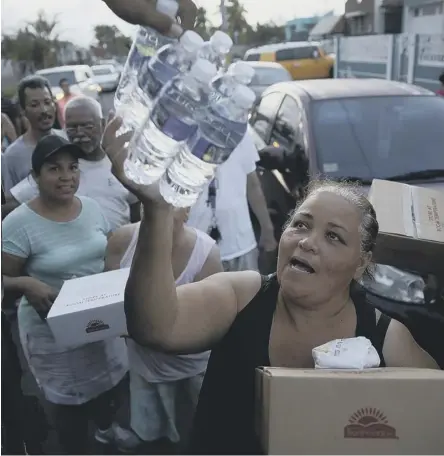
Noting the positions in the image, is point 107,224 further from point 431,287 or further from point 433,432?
point 433,432

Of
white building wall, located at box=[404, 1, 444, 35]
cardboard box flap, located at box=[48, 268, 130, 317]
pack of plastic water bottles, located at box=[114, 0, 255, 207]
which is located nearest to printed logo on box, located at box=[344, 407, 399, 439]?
pack of plastic water bottles, located at box=[114, 0, 255, 207]

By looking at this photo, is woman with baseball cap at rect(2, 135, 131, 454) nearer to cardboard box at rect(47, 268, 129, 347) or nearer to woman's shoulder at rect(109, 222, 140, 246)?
woman's shoulder at rect(109, 222, 140, 246)

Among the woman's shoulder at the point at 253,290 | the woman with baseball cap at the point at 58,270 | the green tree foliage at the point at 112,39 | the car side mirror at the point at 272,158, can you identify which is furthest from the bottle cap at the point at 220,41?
the car side mirror at the point at 272,158

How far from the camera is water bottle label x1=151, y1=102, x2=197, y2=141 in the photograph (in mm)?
1257

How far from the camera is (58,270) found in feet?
7.91

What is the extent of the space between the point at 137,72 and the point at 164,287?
0.62m

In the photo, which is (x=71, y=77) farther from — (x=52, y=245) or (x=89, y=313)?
(x=89, y=313)

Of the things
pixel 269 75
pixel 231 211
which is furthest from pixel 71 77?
pixel 231 211

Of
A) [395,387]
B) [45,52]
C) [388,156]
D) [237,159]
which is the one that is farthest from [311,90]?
[395,387]

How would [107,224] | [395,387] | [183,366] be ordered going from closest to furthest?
[395,387] < [183,366] < [107,224]

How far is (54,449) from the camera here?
2494 mm

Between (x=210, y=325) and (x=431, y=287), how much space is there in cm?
96

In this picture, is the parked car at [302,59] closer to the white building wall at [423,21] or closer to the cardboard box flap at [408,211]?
the white building wall at [423,21]

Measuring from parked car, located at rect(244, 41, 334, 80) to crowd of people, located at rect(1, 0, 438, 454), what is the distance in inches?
536
